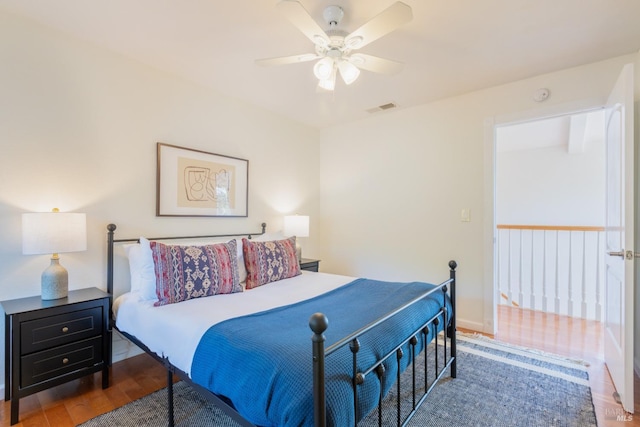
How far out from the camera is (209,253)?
2205mm

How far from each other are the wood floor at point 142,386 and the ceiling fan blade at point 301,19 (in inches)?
98.4

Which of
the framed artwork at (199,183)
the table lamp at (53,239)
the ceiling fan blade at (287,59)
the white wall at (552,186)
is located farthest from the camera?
the white wall at (552,186)

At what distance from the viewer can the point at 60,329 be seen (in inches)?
73.3

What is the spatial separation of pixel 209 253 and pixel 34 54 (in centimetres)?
178

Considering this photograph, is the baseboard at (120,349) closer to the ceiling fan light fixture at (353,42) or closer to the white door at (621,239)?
the ceiling fan light fixture at (353,42)

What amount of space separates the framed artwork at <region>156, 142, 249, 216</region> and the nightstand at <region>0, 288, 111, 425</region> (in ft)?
3.07

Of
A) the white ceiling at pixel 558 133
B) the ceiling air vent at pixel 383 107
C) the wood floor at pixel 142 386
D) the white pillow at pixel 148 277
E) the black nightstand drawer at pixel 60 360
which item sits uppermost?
the ceiling air vent at pixel 383 107

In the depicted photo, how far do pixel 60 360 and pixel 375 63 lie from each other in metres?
2.76

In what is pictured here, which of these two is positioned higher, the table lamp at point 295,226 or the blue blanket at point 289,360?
the table lamp at point 295,226

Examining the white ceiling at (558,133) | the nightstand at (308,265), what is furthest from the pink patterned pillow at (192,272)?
the white ceiling at (558,133)

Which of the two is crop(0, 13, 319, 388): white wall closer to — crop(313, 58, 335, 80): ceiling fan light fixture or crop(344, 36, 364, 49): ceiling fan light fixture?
crop(313, 58, 335, 80): ceiling fan light fixture

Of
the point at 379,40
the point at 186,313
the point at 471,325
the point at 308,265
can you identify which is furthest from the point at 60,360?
the point at 471,325

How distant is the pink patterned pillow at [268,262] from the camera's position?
8.23 ft

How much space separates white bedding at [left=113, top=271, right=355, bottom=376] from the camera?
5.12 ft
